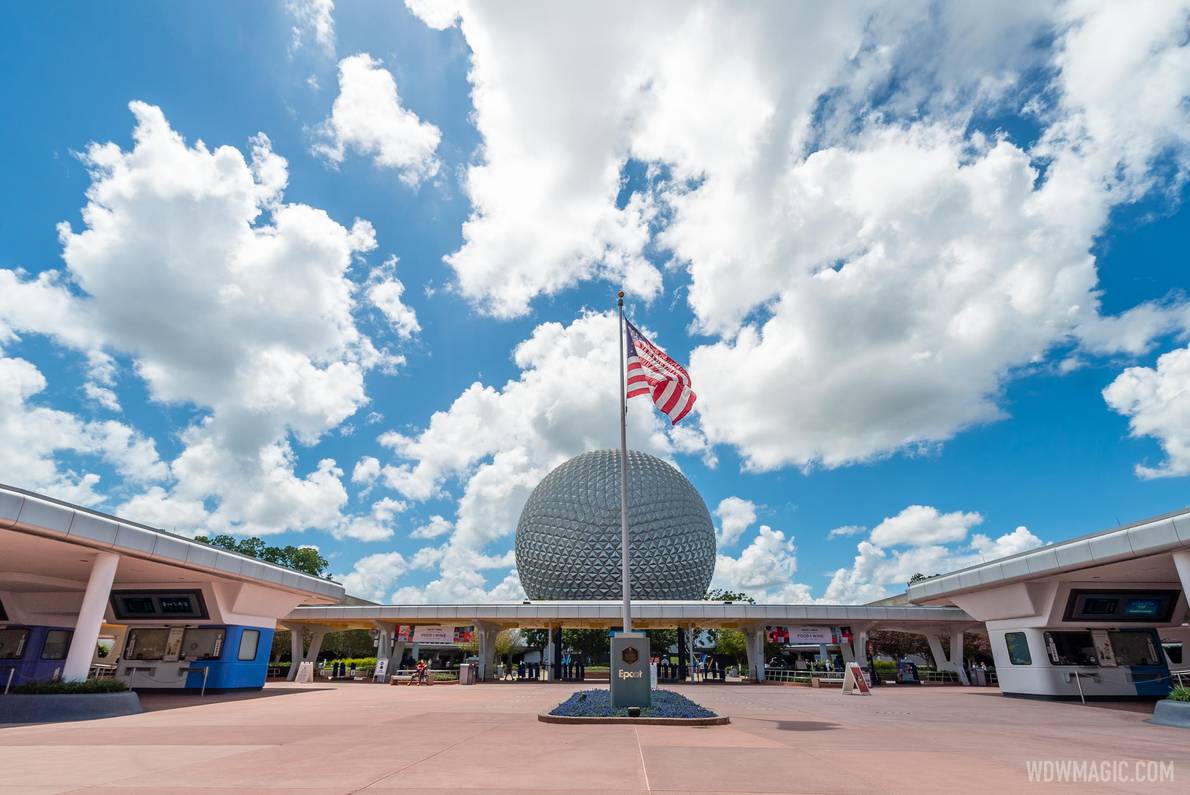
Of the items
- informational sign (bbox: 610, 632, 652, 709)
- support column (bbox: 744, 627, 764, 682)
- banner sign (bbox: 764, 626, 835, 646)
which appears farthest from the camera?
support column (bbox: 744, 627, 764, 682)

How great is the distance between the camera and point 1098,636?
1040 inches

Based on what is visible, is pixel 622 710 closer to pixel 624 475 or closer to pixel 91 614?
pixel 624 475

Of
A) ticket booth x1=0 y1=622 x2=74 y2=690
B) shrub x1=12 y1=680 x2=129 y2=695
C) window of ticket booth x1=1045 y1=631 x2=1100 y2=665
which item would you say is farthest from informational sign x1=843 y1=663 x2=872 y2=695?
ticket booth x1=0 y1=622 x2=74 y2=690

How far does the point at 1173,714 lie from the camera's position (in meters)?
15.8

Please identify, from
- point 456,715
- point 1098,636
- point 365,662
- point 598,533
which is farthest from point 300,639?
point 1098,636

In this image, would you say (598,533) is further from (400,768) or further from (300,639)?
(400,768)

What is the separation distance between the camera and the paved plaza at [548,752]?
7660mm

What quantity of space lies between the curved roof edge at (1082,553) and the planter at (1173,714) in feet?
13.5

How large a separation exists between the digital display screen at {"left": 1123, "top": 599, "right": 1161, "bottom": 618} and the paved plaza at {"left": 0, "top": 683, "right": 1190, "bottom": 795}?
8269mm

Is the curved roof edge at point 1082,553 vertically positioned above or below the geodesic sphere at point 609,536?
below

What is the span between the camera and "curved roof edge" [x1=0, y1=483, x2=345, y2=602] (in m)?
15.7

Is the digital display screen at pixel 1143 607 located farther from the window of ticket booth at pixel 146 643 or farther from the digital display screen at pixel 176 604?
the window of ticket booth at pixel 146 643

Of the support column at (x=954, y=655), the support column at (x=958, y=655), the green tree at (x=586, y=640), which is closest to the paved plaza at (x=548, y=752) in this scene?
the support column at (x=958, y=655)

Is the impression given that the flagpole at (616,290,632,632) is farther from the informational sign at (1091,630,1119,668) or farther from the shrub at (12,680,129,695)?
the informational sign at (1091,630,1119,668)
